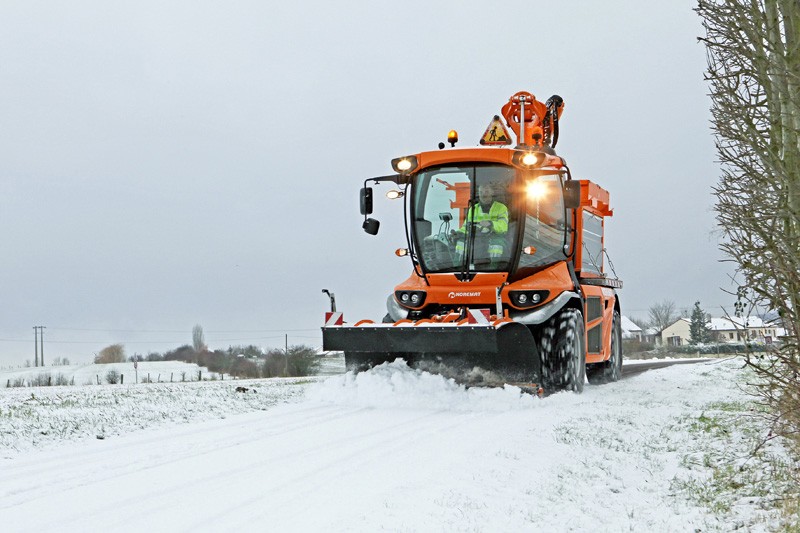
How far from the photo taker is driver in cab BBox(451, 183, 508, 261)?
36.7ft

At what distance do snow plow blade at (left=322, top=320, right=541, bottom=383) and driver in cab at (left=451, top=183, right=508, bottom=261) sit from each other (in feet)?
5.03

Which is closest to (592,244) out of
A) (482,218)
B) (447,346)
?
(482,218)

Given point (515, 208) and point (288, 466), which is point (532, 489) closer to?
point (288, 466)

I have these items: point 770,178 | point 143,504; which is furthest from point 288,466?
point 770,178

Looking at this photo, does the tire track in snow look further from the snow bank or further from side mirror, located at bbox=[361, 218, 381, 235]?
side mirror, located at bbox=[361, 218, 381, 235]

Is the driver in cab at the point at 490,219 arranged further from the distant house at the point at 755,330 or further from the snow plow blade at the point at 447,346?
the distant house at the point at 755,330

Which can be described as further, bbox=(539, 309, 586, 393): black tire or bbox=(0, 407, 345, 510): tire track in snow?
bbox=(539, 309, 586, 393): black tire

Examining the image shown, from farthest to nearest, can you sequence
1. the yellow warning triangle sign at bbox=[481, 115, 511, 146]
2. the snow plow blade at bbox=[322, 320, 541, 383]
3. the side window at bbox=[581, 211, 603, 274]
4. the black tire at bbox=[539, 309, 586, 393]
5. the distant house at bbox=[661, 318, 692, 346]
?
the distant house at bbox=[661, 318, 692, 346] < the yellow warning triangle sign at bbox=[481, 115, 511, 146] < the side window at bbox=[581, 211, 603, 274] < the black tire at bbox=[539, 309, 586, 393] < the snow plow blade at bbox=[322, 320, 541, 383]

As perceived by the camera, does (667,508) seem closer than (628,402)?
Yes

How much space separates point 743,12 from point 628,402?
6.09 meters

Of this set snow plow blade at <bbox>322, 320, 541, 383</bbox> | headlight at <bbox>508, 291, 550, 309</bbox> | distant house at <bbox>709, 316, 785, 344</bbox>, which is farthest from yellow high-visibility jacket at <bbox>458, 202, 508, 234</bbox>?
distant house at <bbox>709, 316, 785, 344</bbox>

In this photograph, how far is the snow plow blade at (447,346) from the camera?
31.7 feet

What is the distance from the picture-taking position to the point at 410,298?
450 inches

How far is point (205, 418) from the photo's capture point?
→ 9.06 m
